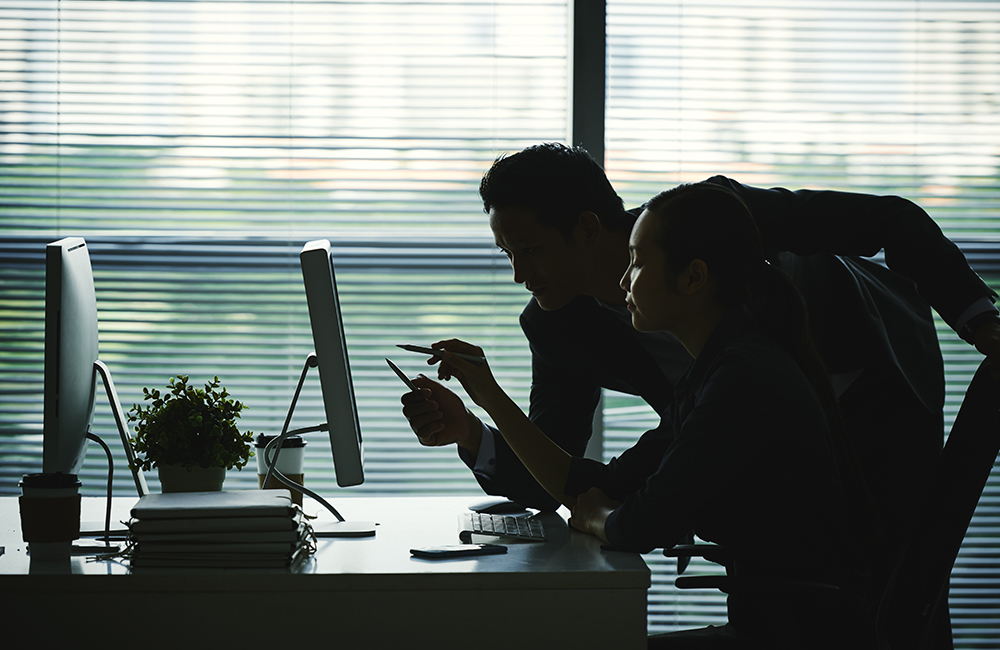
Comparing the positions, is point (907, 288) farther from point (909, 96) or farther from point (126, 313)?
point (126, 313)

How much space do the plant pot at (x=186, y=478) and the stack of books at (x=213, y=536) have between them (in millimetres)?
278

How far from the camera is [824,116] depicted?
2.83 m

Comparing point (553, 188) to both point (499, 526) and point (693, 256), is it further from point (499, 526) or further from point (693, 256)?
point (499, 526)

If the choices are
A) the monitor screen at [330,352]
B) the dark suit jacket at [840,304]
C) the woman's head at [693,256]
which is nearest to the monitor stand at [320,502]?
the monitor screen at [330,352]

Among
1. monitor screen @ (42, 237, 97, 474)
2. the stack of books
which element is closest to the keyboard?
the stack of books

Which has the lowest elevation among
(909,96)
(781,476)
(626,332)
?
(781,476)

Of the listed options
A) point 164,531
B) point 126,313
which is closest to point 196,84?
point 126,313

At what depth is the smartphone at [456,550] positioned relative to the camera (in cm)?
135

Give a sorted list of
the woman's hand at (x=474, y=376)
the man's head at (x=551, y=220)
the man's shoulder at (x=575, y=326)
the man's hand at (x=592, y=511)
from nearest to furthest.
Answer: the man's hand at (x=592, y=511) < the woman's hand at (x=474, y=376) < the man's head at (x=551, y=220) < the man's shoulder at (x=575, y=326)

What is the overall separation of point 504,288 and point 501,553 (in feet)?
5.05

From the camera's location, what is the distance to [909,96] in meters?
2.84

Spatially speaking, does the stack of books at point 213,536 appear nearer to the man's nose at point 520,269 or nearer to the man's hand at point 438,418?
the man's hand at point 438,418

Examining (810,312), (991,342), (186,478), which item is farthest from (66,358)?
(991,342)

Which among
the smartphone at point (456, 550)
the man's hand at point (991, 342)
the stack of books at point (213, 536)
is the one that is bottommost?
the smartphone at point (456, 550)
